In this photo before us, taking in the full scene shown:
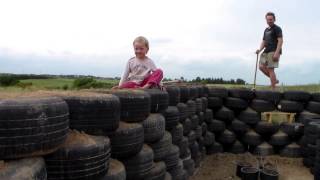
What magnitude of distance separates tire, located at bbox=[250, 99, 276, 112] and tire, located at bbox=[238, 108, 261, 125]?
116 millimetres

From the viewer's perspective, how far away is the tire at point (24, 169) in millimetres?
2454

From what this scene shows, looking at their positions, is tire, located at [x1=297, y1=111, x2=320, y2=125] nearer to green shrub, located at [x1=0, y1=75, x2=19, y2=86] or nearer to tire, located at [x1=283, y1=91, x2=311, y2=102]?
tire, located at [x1=283, y1=91, x2=311, y2=102]

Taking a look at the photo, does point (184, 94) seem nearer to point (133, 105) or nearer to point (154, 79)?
point (154, 79)

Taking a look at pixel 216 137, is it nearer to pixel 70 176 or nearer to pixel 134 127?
pixel 134 127

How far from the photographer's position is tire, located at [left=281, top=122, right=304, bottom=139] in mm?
9484

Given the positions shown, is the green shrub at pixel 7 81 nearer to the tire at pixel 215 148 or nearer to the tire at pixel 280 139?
the tire at pixel 215 148

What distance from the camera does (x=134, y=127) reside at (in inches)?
169

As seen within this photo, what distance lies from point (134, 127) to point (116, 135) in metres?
0.30

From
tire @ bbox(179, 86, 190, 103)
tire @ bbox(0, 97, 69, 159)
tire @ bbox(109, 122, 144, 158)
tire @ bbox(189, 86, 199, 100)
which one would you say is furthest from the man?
tire @ bbox(0, 97, 69, 159)

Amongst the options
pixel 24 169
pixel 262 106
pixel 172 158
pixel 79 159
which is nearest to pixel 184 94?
pixel 172 158

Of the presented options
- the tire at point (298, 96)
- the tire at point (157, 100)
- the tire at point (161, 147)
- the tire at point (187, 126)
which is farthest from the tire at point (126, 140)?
the tire at point (298, 96)

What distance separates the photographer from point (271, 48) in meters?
10.4

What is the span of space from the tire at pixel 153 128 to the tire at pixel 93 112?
108 cm

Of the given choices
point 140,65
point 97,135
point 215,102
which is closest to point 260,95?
point 215,102
